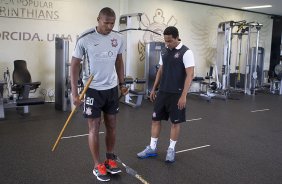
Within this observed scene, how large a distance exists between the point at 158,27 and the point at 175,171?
5002 millimetres

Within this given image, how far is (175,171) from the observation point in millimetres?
2566

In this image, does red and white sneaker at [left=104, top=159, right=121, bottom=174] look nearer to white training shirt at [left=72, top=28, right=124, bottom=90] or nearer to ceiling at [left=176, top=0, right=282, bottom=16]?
white training shirt at [left=72, top=28, right=124, bottom=90]

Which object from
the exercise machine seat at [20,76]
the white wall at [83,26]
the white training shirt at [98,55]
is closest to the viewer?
the white training shirt at [98,55]

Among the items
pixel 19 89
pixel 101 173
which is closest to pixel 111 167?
pixel 101 173

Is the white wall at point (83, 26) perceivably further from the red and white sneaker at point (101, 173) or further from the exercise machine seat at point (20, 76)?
the red and white sneaker at point (101, 173)

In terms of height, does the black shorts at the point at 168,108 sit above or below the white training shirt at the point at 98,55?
below

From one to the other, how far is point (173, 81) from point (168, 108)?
0.87ft

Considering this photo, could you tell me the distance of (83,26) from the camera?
5.87 metres

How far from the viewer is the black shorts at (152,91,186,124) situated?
2.62 meters

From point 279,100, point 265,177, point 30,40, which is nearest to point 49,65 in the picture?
point 30,40

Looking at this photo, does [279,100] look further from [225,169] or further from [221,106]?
[225,169]

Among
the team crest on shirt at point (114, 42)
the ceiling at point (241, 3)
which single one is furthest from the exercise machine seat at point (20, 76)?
the ceiling at point (241, 3)

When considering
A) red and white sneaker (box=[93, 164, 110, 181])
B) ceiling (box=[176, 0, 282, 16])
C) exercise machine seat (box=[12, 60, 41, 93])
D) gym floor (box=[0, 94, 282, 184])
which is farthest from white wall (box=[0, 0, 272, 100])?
red and white sneaker (box=[93, 164, 110, 181])

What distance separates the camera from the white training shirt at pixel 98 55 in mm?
2121
